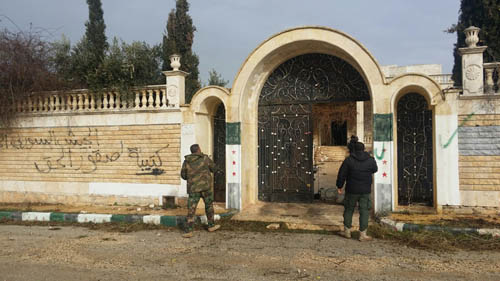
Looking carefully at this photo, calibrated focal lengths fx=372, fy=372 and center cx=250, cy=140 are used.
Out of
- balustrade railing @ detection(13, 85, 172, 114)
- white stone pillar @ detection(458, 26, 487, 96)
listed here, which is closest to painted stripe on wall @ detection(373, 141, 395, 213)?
white stone pillar @ detection(458, 26, 487, 96)

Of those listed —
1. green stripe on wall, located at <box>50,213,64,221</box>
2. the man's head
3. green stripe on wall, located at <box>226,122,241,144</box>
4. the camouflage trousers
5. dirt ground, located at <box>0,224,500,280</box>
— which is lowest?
dirt ground, located at <box>0,224,500,280</box>

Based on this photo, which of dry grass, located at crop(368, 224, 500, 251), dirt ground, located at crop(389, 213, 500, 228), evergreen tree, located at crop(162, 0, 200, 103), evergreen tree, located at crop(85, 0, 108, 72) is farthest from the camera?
evergreen tree, located at crop(85, 0, 108, 72)

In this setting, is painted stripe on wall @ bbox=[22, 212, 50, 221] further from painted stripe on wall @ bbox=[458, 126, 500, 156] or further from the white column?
the white column

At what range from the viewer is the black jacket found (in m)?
6.75

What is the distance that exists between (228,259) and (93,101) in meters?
7.13

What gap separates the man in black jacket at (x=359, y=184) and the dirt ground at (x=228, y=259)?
14.1 inches

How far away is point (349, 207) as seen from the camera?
6.84 metres

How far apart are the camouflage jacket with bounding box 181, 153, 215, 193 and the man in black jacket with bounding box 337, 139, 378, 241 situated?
102 inches

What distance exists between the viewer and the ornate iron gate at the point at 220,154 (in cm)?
1066

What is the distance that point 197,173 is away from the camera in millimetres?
7473

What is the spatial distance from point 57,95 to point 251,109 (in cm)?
583

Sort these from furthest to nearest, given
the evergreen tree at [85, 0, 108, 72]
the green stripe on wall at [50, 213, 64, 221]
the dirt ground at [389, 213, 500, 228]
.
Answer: the evergreen tree at [85, 0, 108, 72] → the green stripe on wall at [50, 213, 64, 221] → the dirt ground at [389, 213, 500, 228]

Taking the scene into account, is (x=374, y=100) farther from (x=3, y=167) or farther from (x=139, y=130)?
(x=3, y=167)

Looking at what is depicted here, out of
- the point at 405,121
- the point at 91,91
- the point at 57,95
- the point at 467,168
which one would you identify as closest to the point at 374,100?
the point at 405,121
